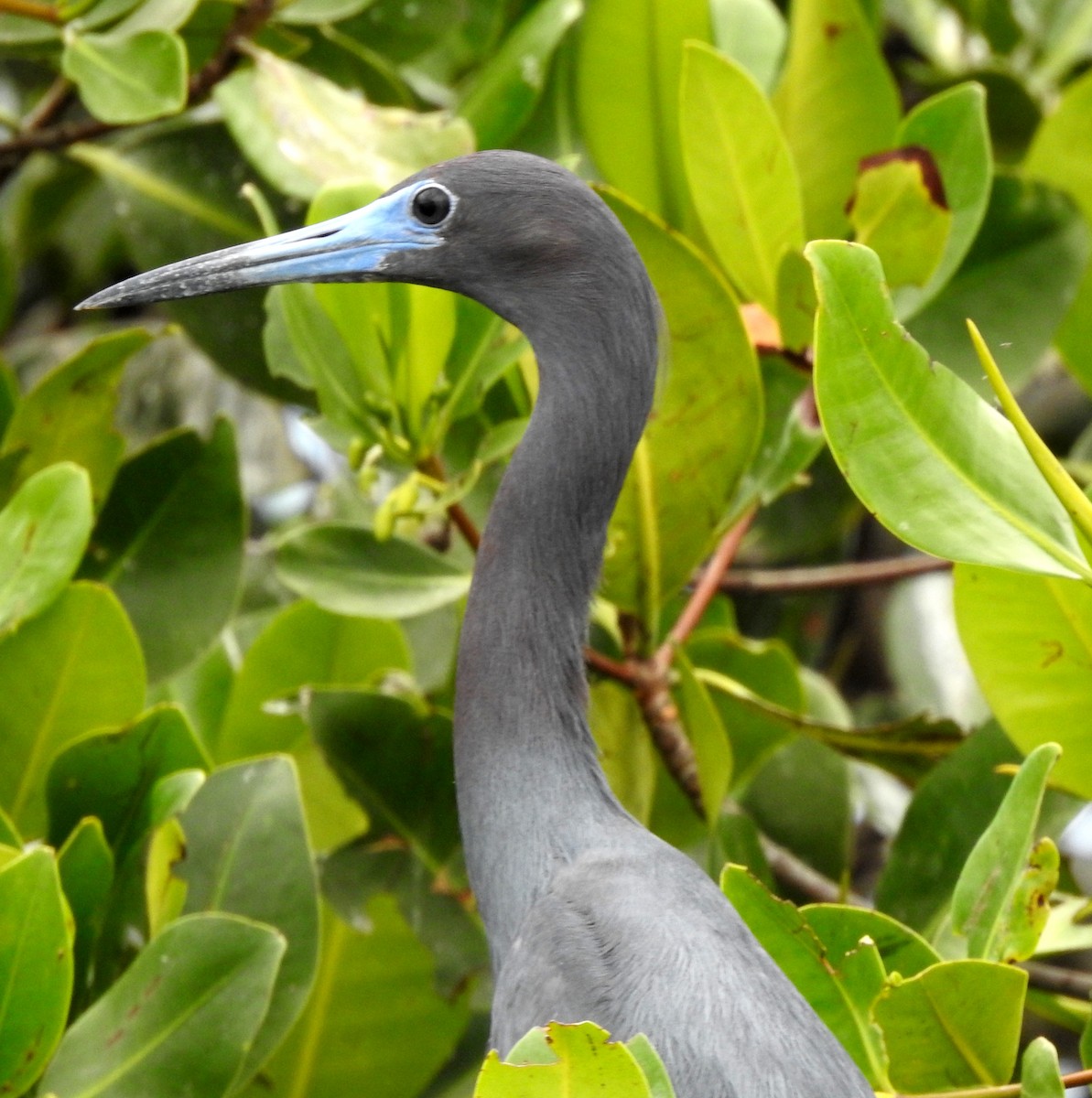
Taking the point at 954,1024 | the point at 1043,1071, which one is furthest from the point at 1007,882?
the point at 1043,1071

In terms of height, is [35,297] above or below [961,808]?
below

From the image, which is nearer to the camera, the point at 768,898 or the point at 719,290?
the point at 768,898

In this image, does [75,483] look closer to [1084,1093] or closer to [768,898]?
[768,898]

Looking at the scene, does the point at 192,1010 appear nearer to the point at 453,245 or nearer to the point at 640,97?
the point at 453,245

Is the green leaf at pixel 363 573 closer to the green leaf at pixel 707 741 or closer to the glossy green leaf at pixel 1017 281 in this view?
the green leaf at pixel 707 741


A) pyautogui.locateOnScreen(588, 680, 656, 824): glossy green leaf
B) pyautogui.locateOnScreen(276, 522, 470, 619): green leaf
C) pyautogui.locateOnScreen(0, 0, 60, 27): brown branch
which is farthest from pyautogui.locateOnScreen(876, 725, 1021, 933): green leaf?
pyautogui.locateOnScreen(0, 0, 60, 27): brown branch

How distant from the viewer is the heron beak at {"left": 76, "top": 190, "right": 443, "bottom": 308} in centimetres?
203

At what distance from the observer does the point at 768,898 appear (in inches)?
69.1

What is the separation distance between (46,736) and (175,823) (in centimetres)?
34

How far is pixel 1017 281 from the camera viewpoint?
264 cm

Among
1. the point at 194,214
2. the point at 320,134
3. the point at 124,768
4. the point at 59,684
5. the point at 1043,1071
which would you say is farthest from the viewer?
the point at 194,214

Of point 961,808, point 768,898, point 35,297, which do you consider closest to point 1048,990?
point 961,808

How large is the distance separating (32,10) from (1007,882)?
191 centimetres

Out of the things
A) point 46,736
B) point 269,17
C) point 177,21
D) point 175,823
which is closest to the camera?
point 175,823
